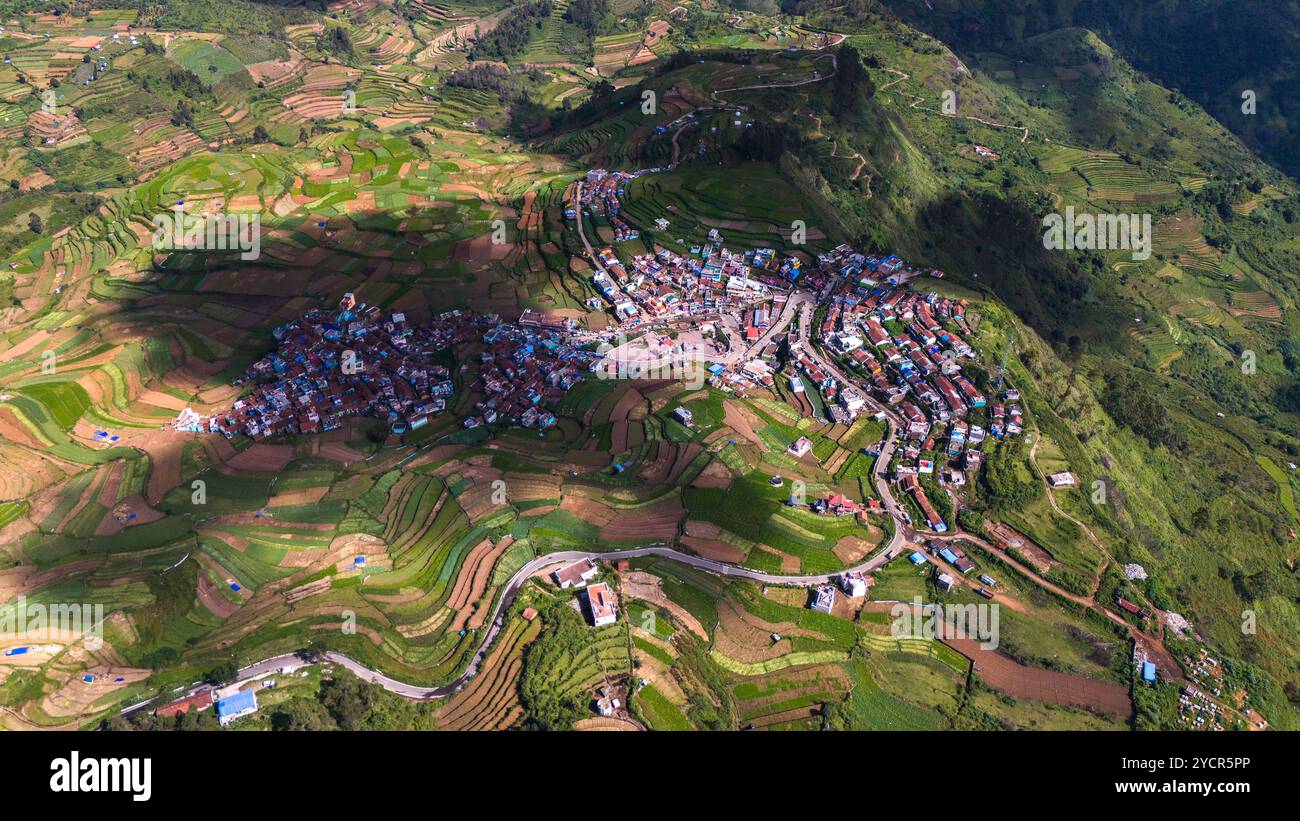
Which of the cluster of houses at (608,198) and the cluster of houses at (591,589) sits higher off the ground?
the cluster of houses at (608,198)

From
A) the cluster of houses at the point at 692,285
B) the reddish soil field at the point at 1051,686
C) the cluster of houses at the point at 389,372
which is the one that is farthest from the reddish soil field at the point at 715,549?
the cluster of houses at the point at 692,285

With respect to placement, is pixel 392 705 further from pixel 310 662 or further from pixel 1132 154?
pixel 1132 154

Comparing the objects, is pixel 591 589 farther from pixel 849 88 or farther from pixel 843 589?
pixel 849 88

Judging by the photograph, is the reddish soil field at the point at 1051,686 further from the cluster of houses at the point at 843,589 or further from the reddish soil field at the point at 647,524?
the reddish soil field at the point at 647,524

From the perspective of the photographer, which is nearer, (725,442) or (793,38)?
(725,442)

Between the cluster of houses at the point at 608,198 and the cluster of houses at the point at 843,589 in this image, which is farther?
the cluster of houses at the point at 608,198

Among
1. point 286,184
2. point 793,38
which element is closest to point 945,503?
point 286,184

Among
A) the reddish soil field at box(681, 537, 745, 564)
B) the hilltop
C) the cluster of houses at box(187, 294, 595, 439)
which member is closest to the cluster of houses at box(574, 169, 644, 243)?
the hilltop

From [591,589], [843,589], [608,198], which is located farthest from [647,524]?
[608,198]
